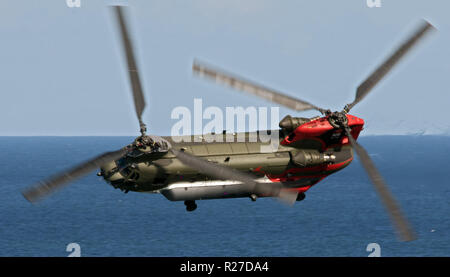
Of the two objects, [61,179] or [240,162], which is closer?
[61,179]

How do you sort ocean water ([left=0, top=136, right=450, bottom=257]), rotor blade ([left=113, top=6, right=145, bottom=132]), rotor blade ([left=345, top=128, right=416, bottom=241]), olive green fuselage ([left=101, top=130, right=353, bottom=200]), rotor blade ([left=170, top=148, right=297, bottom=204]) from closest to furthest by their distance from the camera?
rotor blade ([left=345, top=128, right=416, bottom=241]) < rotor blade ([left=170, top=148, right=297, bottom=204]) < rotor blade ([left=113, top=6, right=145, bottom=132]) < olive green fuselage ([left=101, top=130, right=353, bottom=200]) < ocean water ([left=0, top=136, right=450, bottom=257])

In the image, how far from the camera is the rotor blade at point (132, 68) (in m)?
32.5

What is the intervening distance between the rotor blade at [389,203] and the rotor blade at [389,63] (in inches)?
209

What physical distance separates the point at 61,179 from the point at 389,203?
58.7 feet

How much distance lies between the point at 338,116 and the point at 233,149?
7.35 metres

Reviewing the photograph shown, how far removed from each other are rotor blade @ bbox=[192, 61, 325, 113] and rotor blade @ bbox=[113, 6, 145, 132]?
351 cm

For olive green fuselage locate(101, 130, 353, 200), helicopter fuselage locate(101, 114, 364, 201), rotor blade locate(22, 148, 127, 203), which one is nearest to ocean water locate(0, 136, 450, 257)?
helicopter fuselage locate(101, 114, 364, 201)

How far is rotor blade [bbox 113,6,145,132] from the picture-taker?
32.5 m

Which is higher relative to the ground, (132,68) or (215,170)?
(132,68)

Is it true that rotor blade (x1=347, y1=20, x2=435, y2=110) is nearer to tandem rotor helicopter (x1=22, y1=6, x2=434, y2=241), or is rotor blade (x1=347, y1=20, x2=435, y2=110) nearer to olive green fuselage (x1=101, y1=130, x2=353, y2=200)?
tandem rotor helicopter (x1=22, y1=6, x2=434, y2=241)

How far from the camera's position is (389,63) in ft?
125

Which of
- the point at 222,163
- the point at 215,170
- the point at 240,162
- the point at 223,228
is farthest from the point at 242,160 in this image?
the point at 223,228

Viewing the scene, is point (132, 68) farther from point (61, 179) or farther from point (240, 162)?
point (240, 162)

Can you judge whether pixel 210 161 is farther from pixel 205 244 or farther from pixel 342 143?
pixel 205 244
